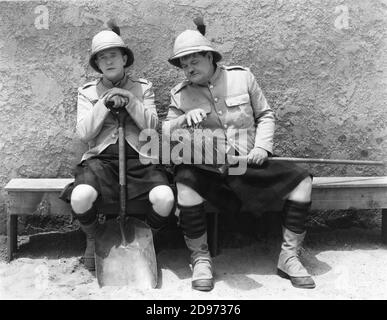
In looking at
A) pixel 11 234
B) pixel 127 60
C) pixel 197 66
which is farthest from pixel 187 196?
pixel 11 234

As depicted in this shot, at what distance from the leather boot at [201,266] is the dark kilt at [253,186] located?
24 cm

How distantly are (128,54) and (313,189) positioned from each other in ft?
4.66

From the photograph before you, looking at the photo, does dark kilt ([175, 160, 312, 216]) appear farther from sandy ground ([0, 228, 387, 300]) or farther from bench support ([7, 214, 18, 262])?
bench support ([7, 214, 18, 262])

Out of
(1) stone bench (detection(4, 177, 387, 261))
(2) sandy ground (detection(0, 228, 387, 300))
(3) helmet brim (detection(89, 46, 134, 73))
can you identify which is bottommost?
(2) sandy ground (detection(0, 228, 387, 300))

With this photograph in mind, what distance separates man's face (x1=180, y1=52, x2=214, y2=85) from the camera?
10.4 ft

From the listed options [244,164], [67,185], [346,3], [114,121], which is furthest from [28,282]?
[346,3]

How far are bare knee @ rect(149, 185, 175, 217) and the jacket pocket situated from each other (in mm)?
647

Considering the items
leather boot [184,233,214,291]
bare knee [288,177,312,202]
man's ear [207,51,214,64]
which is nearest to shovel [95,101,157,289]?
leather boot [184,233,214,291]

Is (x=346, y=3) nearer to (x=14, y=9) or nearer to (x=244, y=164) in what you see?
(x=244, y=164)

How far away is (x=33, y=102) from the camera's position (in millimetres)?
3639

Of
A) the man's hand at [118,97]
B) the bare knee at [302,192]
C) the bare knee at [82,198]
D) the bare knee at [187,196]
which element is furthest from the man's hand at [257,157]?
the bare knee at [82,198]

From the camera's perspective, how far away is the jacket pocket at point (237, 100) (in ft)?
10.7

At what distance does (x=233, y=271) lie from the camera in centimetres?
318

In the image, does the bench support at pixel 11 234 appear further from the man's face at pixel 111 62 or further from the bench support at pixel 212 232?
the bench support at pixel 212 232
